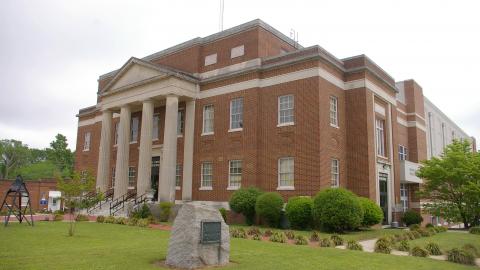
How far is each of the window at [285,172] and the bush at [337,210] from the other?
418 cm

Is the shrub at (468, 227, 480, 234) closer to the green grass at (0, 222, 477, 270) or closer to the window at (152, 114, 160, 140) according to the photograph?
the green grass at (0, 222, 477, 270)

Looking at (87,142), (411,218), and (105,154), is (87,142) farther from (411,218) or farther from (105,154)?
(411,218)

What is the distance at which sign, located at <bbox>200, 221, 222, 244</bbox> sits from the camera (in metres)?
10.6

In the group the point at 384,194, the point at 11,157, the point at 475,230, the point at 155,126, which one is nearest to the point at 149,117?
the point at 155,126

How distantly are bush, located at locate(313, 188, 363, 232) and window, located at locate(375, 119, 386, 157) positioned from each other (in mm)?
9199

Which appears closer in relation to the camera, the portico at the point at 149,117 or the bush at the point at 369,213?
the bush at the point at 369,213

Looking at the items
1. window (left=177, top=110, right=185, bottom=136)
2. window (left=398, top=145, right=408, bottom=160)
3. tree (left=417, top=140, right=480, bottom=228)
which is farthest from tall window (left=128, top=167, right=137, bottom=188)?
window (left=398, top=145, right=408, bottom=160)

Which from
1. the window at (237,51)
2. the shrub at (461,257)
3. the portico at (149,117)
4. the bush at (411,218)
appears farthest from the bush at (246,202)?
the shrub at (461,257)

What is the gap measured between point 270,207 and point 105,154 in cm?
1733

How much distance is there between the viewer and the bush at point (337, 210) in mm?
20422

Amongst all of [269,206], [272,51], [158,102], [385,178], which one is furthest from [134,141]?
[385,178]

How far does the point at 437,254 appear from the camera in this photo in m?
14.2

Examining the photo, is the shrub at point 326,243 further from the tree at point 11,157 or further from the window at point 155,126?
the tree at point 11,157

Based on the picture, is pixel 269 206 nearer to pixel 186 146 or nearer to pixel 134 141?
pixel 186 146
